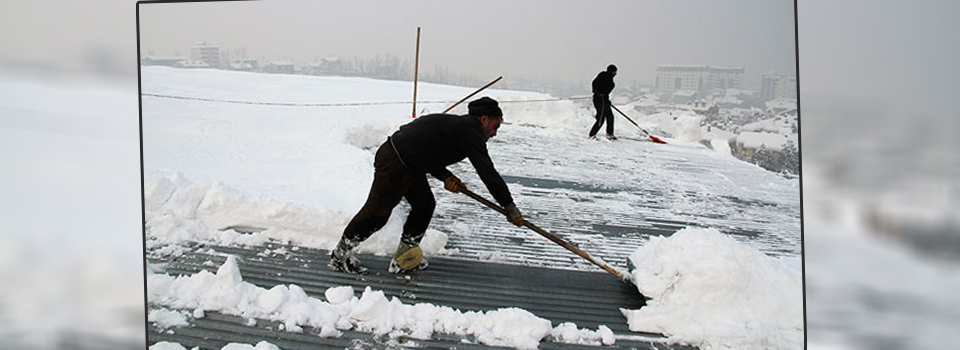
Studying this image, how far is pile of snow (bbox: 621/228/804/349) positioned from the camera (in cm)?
184

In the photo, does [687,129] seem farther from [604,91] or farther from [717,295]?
[717,295]

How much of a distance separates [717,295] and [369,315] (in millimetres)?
991

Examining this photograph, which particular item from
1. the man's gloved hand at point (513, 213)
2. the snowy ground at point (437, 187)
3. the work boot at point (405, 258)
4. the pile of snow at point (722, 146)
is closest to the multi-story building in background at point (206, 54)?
the snowy ground at point (437, 187)

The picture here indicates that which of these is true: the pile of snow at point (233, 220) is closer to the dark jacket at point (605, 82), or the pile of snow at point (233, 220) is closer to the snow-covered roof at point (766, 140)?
the dark jacket at point (605, 82)

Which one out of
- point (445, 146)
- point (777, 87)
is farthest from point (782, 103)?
point (445, 146)

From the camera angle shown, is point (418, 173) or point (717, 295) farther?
point (418, 173)

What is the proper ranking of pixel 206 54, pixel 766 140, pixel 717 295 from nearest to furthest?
pixel 717 295, pixel 766 140, pixel 206 54

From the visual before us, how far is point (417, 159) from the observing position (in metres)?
1.99

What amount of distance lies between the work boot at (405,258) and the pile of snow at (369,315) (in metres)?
0.11

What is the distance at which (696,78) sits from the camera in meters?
1.97
